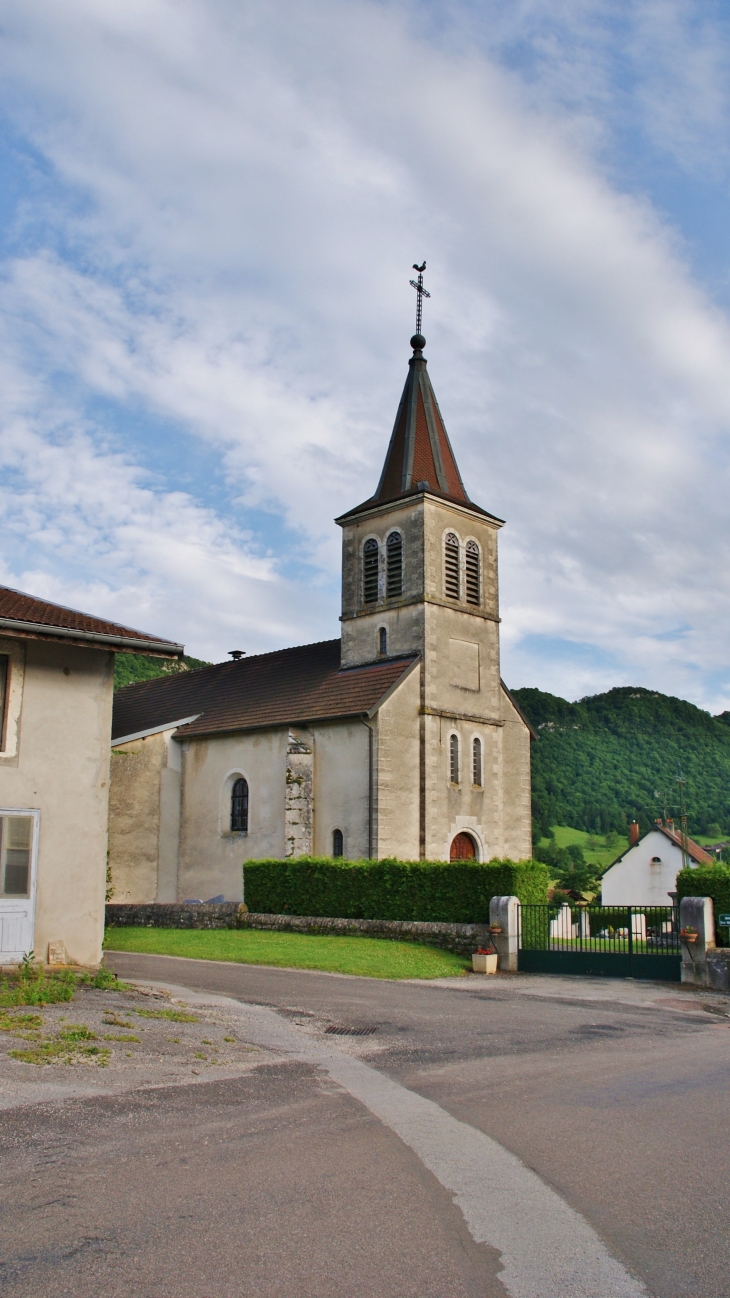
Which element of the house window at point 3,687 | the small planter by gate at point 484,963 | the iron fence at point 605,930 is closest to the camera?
the house window at point 3,687

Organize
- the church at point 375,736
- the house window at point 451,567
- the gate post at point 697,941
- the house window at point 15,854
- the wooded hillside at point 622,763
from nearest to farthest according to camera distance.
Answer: the house window at point 15,854
the gate post at point 697,941
the church at point 375,736
the house window at point 451,567
the wooded hillside at point 622,763

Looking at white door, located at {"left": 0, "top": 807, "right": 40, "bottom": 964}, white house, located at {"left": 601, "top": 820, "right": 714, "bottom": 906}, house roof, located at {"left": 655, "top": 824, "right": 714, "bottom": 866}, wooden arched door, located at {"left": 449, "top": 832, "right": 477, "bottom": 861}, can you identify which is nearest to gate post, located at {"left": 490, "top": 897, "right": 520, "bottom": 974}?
white door, located at {"left": 0, "top": 807, "right": 40, "bottom": 964}

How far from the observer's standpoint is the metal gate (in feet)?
61.7

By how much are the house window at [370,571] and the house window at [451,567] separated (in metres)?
2.43

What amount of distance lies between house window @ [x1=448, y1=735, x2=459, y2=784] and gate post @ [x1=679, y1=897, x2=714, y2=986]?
43.1 feet

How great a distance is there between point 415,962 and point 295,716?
13173 mm

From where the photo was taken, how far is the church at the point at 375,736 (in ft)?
98.0

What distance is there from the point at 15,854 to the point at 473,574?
2181cm

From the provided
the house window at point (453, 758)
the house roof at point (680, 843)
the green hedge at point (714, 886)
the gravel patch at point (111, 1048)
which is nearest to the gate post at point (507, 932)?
the green hedge at point (714, 886)

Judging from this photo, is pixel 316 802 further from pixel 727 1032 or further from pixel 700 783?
pixel 700 783

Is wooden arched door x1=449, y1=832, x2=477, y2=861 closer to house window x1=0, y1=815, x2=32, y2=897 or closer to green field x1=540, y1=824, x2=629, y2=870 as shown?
house window x1=0, y1=815, x2=32, y2=897

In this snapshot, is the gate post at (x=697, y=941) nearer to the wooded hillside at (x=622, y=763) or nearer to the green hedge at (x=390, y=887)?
the green hedge at (x=390, y=887)

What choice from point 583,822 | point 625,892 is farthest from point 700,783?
point 625,892

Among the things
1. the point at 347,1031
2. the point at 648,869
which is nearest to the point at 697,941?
the point at 347,1031
